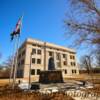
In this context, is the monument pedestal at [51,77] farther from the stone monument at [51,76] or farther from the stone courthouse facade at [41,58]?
the stone courthouse facade at [41,58]

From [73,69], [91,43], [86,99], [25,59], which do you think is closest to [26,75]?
[25,59]

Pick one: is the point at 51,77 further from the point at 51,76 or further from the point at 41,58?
the point at 41,58

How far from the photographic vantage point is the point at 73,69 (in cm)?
6294

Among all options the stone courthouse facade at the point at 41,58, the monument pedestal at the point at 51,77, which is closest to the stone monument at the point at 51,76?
the monument pedestal at the point at 51,77

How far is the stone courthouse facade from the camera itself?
47.2 meters

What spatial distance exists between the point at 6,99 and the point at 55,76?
11.3 meters

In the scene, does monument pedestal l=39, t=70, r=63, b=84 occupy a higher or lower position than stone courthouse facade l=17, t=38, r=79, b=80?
lower

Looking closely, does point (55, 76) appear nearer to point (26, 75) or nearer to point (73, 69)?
point (26, 75)

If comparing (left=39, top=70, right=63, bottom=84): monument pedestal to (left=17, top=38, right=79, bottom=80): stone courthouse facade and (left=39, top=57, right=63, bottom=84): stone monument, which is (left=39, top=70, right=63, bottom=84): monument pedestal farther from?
(left=17, top=38, right=79, bottom=80): stone courthouse facade

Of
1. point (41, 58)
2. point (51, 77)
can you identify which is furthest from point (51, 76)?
point (41, 58)

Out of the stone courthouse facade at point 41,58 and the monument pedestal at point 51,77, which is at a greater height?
the stone courthouse facade at point 41,58

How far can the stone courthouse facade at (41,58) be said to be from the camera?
47.2 metres

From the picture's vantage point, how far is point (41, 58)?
5159 centimetres

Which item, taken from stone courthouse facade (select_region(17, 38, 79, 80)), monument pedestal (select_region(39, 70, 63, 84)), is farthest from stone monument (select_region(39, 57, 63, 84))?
stone courthouse facade (select_region(17, 38, 79, 80))
